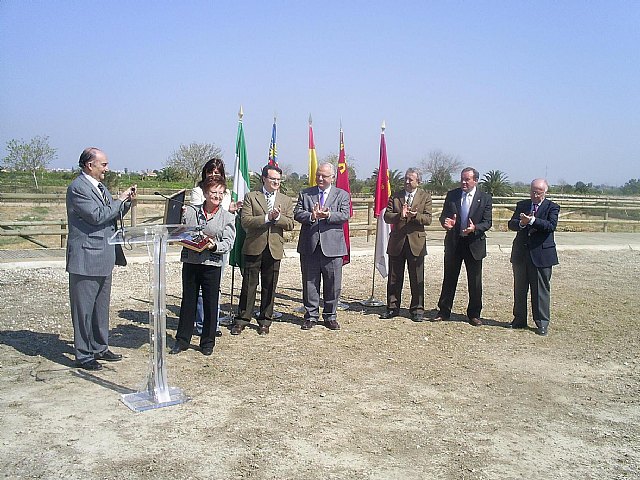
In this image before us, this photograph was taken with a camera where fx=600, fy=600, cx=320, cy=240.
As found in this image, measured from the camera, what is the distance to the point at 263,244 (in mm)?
6566

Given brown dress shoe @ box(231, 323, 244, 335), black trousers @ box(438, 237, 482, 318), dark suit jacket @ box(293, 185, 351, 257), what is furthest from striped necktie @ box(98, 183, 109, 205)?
black trousers @ box(438, 237, 482, 318)

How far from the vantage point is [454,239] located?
7.27 meters

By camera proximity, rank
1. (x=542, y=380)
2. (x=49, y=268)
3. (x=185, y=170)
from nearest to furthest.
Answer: (x=542, y=380), (x=49, y=268), (x=185, y=170)

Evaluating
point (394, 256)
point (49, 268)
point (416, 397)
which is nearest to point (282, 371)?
point (416, 397)

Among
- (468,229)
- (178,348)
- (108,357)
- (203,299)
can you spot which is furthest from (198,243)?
(468,229)

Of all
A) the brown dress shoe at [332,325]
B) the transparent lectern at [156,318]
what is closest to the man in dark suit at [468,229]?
the brown dress shoe at [332,325]

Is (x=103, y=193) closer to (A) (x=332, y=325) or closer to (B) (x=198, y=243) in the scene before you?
(B) (x=198, y=243)

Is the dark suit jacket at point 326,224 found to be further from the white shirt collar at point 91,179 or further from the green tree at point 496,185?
the green tree at point 496,185

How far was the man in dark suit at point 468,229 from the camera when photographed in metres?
7.12

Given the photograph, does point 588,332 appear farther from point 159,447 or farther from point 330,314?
point 159,447

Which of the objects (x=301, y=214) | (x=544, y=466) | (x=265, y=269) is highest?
(x=301, y=214)

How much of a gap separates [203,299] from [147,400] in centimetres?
140

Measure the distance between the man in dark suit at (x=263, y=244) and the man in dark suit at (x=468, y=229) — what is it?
196 cm

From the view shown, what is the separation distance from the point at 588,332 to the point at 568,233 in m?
12.3
